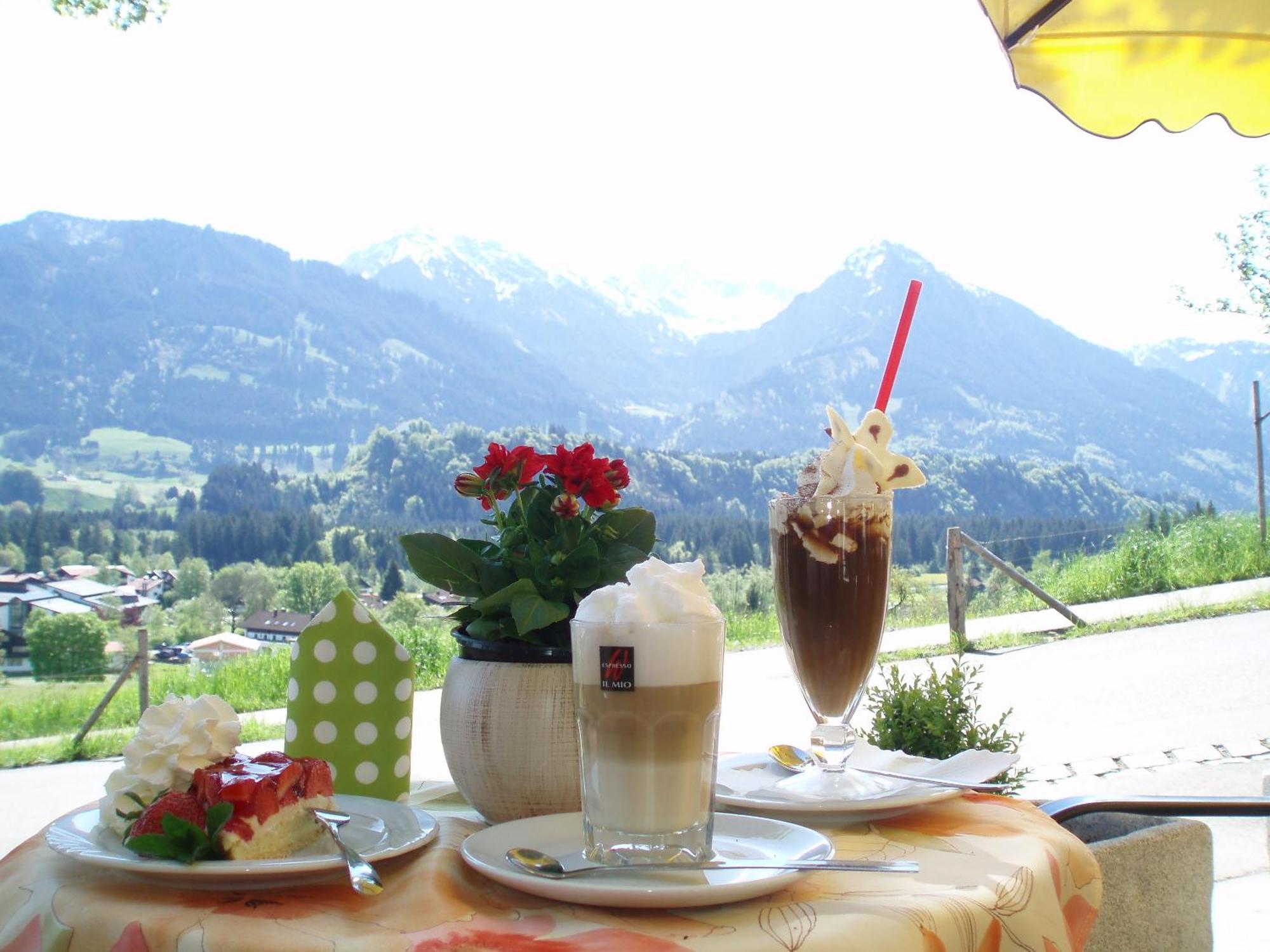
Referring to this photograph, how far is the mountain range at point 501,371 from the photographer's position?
7262 centimetres

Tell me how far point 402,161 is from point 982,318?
75.0 m

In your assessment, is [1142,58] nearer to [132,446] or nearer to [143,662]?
[143,662]

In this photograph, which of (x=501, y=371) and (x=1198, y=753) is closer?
(x=1198, y=753)

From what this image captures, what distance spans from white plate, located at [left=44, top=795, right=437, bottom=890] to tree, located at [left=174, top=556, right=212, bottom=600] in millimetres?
26462

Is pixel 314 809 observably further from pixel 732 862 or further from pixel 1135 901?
pixel 1135 901

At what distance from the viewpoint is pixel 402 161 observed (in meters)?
133

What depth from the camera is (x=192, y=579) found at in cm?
2756

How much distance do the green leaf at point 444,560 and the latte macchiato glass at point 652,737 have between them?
0.24 m

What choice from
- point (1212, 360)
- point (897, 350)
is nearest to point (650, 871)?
point (897, 350)

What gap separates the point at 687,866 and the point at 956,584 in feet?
29.2

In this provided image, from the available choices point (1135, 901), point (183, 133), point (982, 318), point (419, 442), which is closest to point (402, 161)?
point (183, 133)

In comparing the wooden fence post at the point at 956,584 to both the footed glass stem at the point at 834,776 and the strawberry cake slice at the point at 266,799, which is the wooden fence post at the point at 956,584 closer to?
the footed glass stem at the point at 834,776

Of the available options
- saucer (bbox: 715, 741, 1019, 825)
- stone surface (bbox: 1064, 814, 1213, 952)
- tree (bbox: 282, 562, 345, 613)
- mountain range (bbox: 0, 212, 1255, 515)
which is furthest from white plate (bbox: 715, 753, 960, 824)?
mountain range (bbox: 0, 212, 1255, 515)

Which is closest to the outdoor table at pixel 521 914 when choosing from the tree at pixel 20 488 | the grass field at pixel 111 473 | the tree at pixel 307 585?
the tree at pixel 307 585
